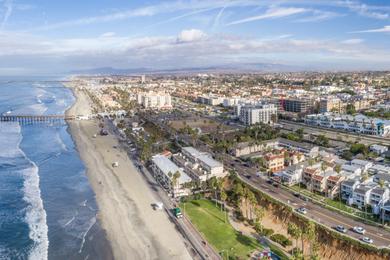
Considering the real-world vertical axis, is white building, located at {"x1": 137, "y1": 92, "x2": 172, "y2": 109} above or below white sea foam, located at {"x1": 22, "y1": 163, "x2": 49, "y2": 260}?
above

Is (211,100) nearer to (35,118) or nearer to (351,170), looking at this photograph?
(35,118)

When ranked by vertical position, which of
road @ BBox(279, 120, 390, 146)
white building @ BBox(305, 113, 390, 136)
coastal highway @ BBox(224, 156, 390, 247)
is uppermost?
white building @ BBox(305, 113, 390, 136)

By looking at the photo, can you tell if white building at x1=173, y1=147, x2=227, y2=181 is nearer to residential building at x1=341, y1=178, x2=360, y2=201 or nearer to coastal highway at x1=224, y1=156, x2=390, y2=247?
coastal highway at x1=224, y1=156, x2=390, y2=247

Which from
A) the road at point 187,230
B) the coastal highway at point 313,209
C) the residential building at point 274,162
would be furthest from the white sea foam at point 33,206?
the residential building at point 274,162

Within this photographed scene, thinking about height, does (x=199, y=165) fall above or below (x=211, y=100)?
below

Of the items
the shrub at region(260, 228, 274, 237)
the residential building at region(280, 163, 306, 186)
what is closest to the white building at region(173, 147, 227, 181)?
the residential building at region(280, 163, 306, 186)

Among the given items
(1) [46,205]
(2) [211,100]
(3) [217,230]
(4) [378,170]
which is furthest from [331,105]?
(1) [46,205]
